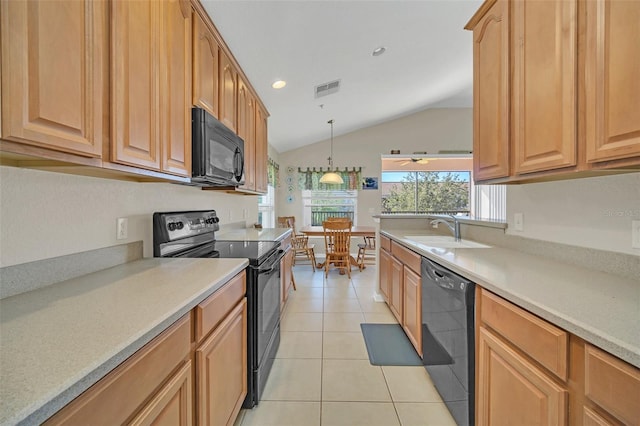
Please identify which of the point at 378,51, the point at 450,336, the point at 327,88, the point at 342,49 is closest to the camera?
the point at 450,336

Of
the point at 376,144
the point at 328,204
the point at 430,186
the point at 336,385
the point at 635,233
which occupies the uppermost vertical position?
the point at 376,144

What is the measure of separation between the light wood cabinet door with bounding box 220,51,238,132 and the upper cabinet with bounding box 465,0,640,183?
173 centimetres

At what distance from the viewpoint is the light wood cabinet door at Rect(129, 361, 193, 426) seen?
28.6 inches

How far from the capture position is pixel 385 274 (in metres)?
3.10

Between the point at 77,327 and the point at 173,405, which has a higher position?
the point at 77,327

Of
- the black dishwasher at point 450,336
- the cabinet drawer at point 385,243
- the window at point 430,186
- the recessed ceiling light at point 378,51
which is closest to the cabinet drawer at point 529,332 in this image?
the black dishwasher at point 450,336

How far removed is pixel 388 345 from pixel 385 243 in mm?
1070

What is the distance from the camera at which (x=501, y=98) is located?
152 cm

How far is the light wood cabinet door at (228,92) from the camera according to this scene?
6.59 feet

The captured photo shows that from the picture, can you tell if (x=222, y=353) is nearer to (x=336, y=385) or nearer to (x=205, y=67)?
(x=336, y=385)

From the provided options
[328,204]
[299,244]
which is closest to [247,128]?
[299,244]

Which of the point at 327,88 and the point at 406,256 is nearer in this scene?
the point at 406,256

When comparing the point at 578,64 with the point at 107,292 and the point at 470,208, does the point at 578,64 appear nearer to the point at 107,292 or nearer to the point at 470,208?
the point at 107,292

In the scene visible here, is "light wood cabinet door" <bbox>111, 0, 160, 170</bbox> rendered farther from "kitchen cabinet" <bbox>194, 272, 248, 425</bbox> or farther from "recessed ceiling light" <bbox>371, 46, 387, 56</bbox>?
"recessed ceiling light" <bbox>371, 46, 387, 56</bbox>
